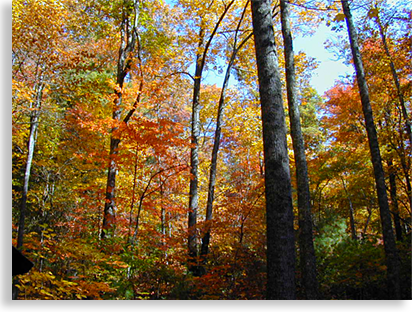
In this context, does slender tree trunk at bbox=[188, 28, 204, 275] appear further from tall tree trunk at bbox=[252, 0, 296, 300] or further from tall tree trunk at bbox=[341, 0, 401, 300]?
tall tree trunk at bbox=[341, 0, 401, 300]

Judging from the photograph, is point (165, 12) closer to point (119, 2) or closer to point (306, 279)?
point (119, 2)

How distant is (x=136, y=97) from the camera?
324 inches

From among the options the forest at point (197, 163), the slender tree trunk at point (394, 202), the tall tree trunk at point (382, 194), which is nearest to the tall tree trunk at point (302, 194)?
the forest at point (197, 163)

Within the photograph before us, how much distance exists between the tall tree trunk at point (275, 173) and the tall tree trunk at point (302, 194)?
2.10 meters

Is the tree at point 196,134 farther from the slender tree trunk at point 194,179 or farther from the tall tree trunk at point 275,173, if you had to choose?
the tall tree trunk at point 275,173

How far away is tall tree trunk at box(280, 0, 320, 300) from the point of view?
4766mm

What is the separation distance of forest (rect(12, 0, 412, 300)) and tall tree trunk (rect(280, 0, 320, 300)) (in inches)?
0.9

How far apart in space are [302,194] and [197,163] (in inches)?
169

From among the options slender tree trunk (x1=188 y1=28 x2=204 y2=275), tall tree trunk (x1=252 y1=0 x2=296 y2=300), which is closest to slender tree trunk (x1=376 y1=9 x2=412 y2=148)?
slender tree trunk (x1=188 y1=28 x2=204 y2=275)

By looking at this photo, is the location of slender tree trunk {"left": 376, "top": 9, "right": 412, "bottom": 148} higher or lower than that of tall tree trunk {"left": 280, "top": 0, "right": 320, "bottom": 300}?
higher

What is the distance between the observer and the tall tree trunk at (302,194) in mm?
4766

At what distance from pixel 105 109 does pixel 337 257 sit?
948 centimetres

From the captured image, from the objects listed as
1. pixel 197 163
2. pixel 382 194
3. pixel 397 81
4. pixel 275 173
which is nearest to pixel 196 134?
pixel 197 163
